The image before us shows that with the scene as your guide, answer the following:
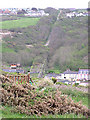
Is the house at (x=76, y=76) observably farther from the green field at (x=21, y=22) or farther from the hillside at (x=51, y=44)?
the green field at (x=21, y=22)

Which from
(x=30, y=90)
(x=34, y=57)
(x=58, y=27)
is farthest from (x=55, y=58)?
(x=30, y=90)

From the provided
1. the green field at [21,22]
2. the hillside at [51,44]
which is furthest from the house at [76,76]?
the green field at [21,22]

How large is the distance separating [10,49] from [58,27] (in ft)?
33.1

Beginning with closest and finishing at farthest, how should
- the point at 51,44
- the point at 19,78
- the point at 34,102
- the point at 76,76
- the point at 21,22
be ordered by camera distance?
the point at 34,102, the point at 19,78, the point at 76,76, the point at 51,44, the point at 21,22

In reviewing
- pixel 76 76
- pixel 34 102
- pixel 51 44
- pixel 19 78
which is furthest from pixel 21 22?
pixel 34 102

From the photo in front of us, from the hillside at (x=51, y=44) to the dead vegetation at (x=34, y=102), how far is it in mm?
18429

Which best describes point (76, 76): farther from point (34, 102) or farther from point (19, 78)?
point (34, 102)

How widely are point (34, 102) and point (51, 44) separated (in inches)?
1087

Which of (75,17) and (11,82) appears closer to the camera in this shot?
(11,82)

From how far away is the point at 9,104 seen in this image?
3785 millimetres

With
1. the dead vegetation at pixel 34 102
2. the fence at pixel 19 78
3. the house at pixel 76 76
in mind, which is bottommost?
the house at pixel 76 76

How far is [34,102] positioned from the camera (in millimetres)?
3889

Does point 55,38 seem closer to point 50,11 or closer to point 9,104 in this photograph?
point 50,11

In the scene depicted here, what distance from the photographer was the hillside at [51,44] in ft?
83.7
